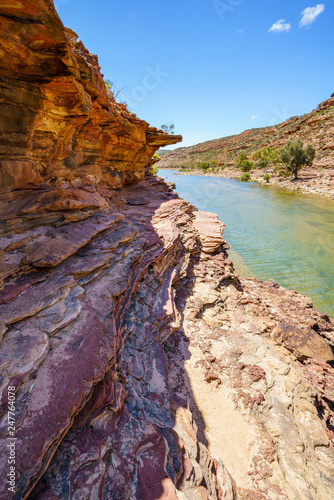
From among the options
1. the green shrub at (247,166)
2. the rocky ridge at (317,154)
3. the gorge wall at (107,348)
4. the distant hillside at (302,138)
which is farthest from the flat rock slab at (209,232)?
the green shrub at (247,166)

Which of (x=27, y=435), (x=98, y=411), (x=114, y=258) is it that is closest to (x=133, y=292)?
(x=114, y=258)

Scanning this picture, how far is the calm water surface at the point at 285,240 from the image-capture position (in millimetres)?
12562

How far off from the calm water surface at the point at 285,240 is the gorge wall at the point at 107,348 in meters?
4.10

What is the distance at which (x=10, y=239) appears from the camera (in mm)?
4566

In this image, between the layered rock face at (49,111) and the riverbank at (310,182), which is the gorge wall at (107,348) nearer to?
the layered rock face at (49,111)

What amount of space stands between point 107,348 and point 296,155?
50.4 m

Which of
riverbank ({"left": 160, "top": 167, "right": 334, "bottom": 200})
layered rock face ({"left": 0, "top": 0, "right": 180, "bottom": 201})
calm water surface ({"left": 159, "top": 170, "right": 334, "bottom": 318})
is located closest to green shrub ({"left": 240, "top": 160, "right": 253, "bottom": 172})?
riverbank ({"left": 160, "top": 167, "right": 334, "bottom": 200})

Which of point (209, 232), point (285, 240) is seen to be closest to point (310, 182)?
point (285, 240)

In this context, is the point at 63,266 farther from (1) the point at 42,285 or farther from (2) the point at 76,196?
(2) the point at 76,196

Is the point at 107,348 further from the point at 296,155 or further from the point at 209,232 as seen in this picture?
the point at 296,155

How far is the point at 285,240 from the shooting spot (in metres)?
18.2

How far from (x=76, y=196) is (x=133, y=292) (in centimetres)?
316

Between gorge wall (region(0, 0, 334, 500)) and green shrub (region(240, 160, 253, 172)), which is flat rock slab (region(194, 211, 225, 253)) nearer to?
gorge wall (region(0, 0, 334, 500))

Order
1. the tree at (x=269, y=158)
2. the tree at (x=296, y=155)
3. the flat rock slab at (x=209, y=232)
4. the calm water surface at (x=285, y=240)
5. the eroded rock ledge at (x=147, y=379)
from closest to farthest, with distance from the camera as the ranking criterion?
the eroded rock ledge at (x=147, y=379)
the flat rock slab at (x=209, y=232)
the calm water surface at (x=285, y=240)
the tree at (x=296, y=155)
the tree at (x=269, y=158)
